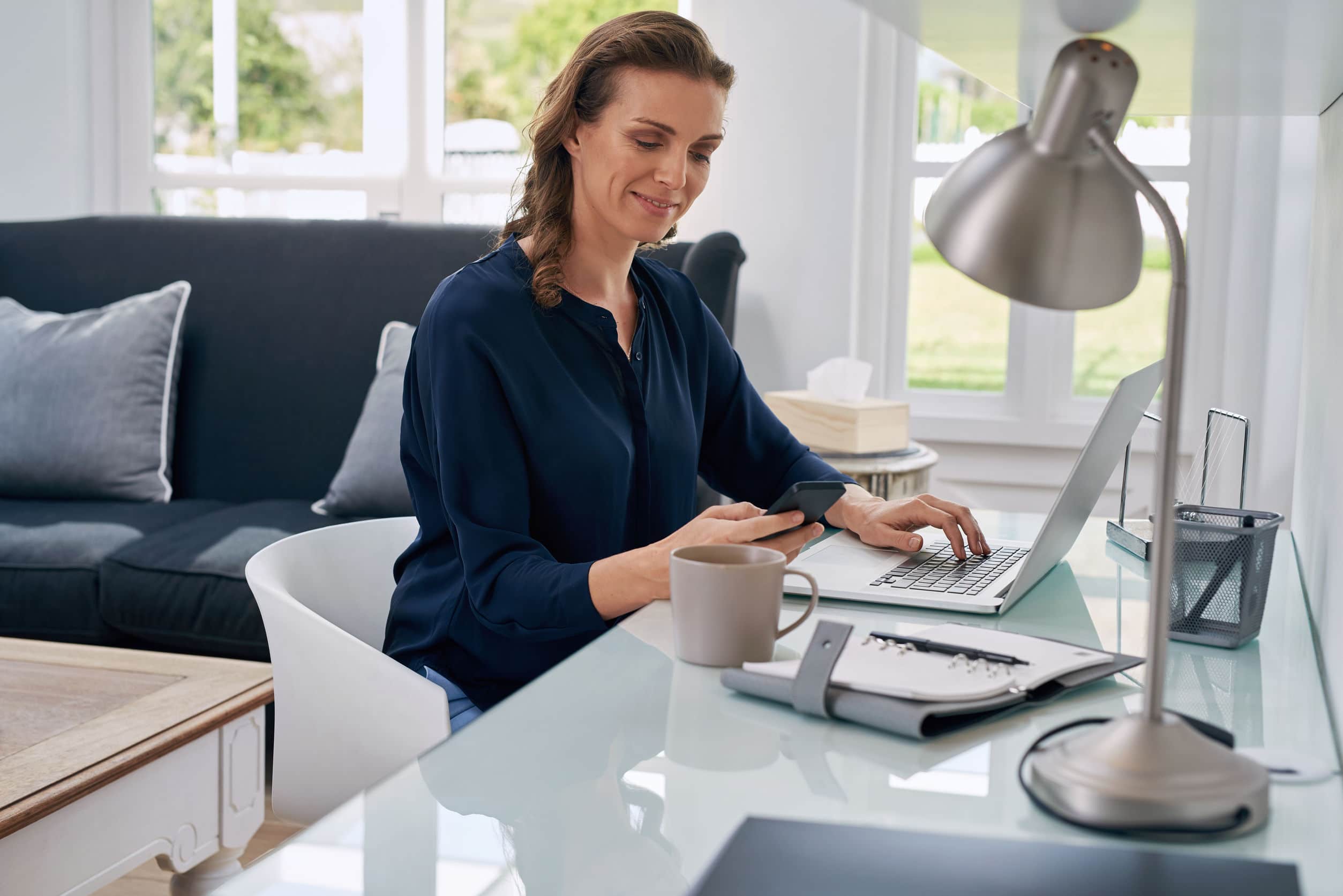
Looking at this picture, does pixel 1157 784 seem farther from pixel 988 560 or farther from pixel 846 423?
pixel 846 423

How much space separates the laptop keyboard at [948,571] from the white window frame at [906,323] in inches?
77.7

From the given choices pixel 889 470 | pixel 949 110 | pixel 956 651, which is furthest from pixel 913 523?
pixel 949 110

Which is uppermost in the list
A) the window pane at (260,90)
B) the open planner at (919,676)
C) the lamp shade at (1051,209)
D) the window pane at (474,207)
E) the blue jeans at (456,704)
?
the window pane at (260,90)

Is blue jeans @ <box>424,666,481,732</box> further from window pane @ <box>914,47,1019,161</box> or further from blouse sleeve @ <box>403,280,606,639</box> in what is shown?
window pane @ <box>914,47,1019,161</box>

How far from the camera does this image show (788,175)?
3283mm

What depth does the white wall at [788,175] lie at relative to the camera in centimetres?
323

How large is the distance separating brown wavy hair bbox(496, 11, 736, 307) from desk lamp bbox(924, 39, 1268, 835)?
Result: 724mm

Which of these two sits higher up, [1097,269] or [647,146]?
[647,146]

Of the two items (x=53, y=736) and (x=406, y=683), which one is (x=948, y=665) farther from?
(x=53, y=736)

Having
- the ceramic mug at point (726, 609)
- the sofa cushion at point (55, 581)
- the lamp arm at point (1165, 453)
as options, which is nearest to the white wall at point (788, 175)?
the sofa cushion at point (55, 581)

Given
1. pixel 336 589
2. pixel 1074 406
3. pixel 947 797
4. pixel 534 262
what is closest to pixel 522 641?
pixel 336 589

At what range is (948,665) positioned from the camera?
814 mm

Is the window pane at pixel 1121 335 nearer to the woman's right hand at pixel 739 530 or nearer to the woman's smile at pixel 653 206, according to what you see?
the woman's smile at pixel 653 206

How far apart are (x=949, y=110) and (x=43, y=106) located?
2791mm
